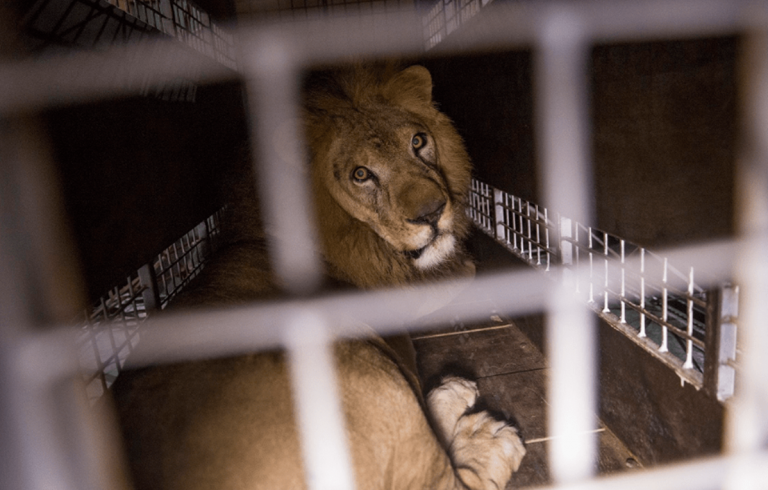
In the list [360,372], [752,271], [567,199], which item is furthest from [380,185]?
[752,271]

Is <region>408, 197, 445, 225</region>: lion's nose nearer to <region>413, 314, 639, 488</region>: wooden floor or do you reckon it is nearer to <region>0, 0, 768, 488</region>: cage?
<region>0, 0, 768, 488</region>: cage

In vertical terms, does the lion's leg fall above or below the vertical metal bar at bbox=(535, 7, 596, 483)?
below

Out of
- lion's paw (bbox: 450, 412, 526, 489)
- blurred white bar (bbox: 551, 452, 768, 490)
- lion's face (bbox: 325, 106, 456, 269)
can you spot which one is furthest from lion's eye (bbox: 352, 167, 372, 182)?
blurred white bar (bbox: 551, 452, 768, 490)

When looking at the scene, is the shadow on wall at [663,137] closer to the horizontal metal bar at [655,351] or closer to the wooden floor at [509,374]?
the horizontal metal bar at [655,351]

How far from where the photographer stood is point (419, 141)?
228 centimetres

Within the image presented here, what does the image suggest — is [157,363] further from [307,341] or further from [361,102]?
[361,102]

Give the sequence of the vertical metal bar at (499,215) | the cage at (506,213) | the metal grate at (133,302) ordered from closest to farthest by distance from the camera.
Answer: the cage at (506,213) < the metal grate at (133,302) < the vertical metal bar at (499,215)

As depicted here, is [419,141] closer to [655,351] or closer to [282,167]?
[282,167]

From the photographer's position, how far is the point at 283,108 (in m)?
Answer: 2.12

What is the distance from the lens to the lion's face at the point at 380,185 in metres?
2.10

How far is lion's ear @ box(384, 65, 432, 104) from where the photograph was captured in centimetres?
235

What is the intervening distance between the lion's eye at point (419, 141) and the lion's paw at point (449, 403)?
3.55 ft

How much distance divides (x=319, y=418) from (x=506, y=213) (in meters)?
1.96

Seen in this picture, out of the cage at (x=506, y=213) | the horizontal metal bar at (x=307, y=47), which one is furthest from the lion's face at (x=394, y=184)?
the horizontal metal bar at (x=307, y=47)
